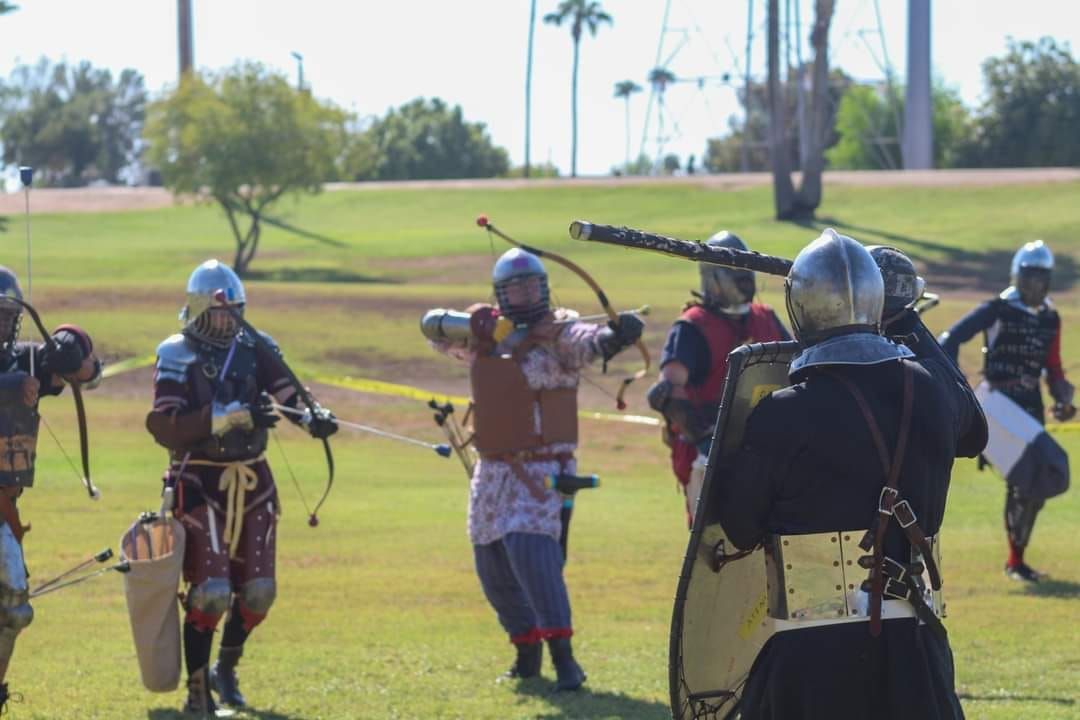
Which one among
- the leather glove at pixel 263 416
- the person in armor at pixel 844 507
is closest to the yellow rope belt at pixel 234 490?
the leather glove at pixel 263 416

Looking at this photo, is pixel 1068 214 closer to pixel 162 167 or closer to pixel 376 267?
pixel 376 267

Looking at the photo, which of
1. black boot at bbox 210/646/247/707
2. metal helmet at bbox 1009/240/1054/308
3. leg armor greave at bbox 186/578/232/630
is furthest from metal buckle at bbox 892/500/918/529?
metal helmet at bbox 1009/240/1054/308

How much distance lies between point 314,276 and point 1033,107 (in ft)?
125

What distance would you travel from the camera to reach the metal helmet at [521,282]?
30.1 ft

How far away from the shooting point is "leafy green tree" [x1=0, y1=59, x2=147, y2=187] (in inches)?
3597

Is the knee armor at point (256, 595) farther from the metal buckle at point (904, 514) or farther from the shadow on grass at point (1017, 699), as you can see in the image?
the metal buckle at point (904, 514)

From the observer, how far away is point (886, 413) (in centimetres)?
507

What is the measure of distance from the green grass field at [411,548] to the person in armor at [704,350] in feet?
2.45

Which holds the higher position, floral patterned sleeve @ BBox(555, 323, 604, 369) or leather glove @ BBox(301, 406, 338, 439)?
floral patterned sleeve @ BBox(555, 323, 604, 369)

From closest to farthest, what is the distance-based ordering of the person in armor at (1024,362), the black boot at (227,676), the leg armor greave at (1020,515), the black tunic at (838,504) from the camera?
the black tunic at (838,504), the black boot at (227,676), the person in armor at (1024,362), the leg armor greave at (1020,515)

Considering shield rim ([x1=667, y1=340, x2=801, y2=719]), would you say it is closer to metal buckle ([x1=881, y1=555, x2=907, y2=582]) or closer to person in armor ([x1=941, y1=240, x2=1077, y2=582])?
metal buckle ([x1=881, y1=555, x2=907, y2=582])

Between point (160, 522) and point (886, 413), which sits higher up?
point (886, 413)

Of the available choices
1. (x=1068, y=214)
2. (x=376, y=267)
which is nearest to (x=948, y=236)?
(x=1068, y=214)

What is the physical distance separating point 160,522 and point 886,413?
421 centimetres
